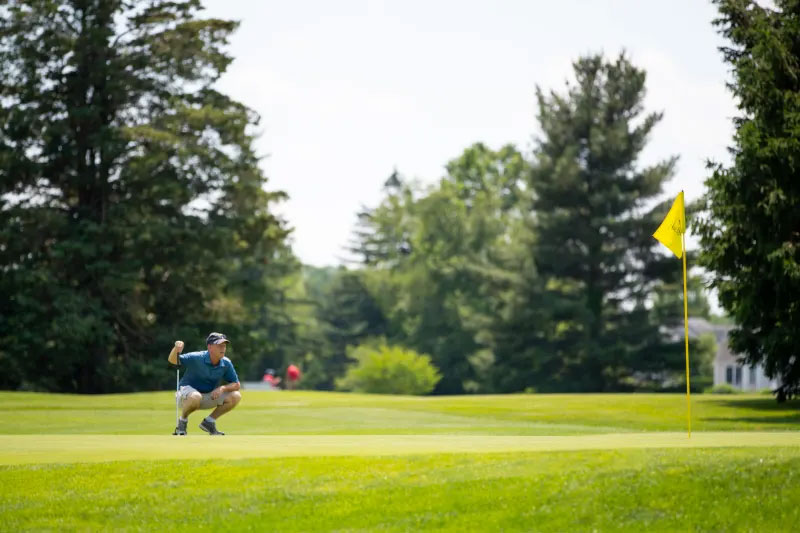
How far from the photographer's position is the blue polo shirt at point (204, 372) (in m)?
19.0

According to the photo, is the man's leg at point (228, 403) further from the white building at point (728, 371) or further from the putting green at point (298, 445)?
the white building at point (728, 371)

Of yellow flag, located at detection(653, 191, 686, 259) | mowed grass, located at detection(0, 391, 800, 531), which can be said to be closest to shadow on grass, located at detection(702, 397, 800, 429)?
yellow flag, located at detection(653, 191, 686, 259)

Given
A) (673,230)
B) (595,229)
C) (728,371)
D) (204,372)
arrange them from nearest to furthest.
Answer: (673,230)
(204,372)
(595,229)
(728,371)

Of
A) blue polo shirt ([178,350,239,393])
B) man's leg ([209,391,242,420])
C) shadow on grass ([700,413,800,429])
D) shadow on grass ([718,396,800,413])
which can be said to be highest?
blue polo shirt ([178,350,239,393])

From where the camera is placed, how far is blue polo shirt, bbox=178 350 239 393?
62.2ft

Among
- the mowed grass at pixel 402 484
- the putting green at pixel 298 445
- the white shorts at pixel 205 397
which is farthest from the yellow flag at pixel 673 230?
the white shorts at pixel 205 397

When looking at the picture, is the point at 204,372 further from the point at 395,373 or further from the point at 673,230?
the point at 395,373

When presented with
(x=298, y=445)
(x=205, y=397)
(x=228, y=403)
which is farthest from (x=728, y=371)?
(x=298, y=445)

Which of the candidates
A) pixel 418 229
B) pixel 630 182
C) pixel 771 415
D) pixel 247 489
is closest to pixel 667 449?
pixel 247 489

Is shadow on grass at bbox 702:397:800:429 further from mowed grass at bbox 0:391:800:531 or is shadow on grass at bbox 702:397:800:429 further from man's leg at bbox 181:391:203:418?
man's leg at bbox 181:391:203:418

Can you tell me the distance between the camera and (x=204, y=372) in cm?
1905

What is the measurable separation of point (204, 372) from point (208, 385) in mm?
233

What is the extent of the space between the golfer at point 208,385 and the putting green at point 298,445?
1229mm

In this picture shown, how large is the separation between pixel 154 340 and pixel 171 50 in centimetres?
1187
